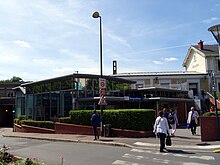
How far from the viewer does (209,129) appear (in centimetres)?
1396

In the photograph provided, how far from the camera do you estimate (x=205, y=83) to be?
37.2 meters

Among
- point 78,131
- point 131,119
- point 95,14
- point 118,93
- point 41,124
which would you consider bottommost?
point 78,131

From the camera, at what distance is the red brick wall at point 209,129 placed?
13945mm

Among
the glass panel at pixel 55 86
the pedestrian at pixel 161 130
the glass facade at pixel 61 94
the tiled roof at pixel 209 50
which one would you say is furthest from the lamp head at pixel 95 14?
the tiled roof at pixel 209 50

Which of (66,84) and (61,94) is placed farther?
(61,94)

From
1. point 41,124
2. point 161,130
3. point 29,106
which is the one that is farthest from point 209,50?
point 161,130

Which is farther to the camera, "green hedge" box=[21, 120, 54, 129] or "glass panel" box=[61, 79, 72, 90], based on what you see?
"green hedge" box=[21, 120, 54, 129]

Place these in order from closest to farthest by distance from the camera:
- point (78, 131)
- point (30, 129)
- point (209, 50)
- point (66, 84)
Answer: point (78, 131)
point (66, 84)
point (30, 129)
point (209, 50)

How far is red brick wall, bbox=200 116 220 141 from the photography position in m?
13.9

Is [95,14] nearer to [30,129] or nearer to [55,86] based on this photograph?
[55,86]

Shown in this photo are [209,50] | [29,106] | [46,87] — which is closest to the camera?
[46,87]

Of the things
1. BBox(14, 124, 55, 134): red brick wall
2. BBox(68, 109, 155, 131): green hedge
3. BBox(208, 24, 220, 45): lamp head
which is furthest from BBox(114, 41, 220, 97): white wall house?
BBox(208, 24, 220, 45): lamp head

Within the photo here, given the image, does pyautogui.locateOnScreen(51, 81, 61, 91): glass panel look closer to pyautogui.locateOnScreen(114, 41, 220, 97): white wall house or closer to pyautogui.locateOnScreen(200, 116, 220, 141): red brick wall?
pyautogui.locateOnScreen(114, 41, 220, 97): white wall house

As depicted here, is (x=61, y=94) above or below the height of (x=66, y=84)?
below
